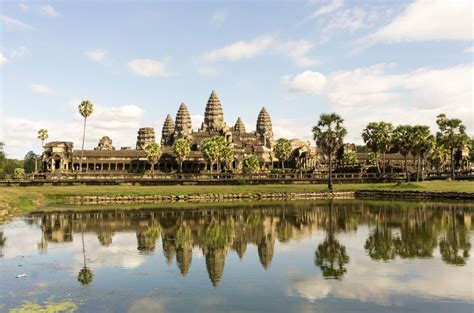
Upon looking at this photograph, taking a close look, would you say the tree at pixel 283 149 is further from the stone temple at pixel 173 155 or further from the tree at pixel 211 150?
the tree at pixel 211 150

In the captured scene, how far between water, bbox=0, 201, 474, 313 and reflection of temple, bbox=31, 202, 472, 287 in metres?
0.10

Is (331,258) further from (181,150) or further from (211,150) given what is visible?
(181,150)

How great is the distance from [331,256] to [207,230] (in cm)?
1395

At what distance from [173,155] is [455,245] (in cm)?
11166

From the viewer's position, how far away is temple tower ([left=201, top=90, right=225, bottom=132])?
17212 cm

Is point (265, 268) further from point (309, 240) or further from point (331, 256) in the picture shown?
point (309, 240)

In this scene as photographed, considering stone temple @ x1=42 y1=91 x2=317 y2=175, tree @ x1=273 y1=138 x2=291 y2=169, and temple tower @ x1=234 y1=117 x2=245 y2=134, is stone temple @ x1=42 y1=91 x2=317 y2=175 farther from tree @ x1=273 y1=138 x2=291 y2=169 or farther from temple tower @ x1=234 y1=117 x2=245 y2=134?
tree @ x1=273 y1=138 x2=291 y2=169

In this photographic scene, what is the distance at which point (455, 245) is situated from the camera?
30.0 m

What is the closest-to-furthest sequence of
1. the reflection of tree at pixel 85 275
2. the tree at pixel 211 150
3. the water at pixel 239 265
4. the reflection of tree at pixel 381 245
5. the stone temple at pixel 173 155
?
the water at pixel 239 265 → the reflection of tree at pixel 85 275 → the reflection of tree at pixel 381 245 → the tree at pixel 211 150 → the stone temple at pixel 173 155

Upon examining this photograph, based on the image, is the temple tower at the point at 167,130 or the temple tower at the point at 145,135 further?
the temple tower at the point at 167,130

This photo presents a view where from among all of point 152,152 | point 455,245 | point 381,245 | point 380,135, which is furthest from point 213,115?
point 455,245

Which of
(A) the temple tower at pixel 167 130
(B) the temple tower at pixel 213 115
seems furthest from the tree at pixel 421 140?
(A) the temple tower at pixel 167 130

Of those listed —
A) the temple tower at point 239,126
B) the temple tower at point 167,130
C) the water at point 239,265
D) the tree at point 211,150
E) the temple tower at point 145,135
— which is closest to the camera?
the water at point 239,265

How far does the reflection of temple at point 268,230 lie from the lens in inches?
1086
